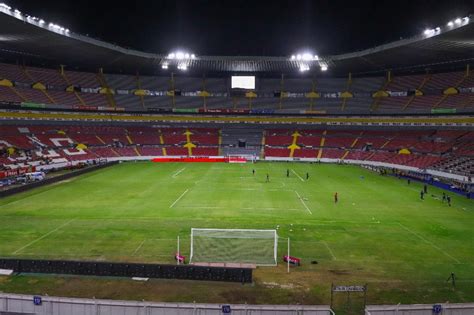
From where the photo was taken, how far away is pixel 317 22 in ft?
192

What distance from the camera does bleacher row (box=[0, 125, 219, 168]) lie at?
60188mm

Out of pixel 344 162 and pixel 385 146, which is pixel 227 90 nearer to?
pixel 344 162

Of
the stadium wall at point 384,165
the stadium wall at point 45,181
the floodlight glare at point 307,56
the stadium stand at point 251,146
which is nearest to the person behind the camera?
the stadium wall at point 45,181

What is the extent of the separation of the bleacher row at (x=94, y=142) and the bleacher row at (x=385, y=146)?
1523 centimetres

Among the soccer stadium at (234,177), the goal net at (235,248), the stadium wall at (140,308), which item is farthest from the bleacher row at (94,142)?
the stadium wall at (140,308)

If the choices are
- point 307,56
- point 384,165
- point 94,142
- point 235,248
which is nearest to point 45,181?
point 94,142

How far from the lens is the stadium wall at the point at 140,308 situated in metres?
12.4

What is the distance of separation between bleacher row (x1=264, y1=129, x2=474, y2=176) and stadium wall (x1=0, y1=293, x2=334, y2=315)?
144 ft

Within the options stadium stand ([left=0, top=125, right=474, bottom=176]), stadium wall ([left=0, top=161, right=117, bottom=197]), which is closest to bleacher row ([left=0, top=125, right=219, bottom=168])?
stadium stand ([left=0, top=125, right=474, bottom=176])

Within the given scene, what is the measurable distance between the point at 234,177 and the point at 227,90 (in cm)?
4060

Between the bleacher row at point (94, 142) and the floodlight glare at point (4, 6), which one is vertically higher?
the floodlight glare at point (4, 6)

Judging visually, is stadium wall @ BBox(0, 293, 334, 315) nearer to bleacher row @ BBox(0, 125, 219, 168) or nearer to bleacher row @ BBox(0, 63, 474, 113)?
bleacher row @ BBox(0, 125, 219, 168)

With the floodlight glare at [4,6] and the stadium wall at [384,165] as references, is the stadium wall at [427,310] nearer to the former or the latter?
the stadium wall at [384,165]

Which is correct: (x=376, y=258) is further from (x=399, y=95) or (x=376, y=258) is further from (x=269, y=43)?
(x=399, y=95)
